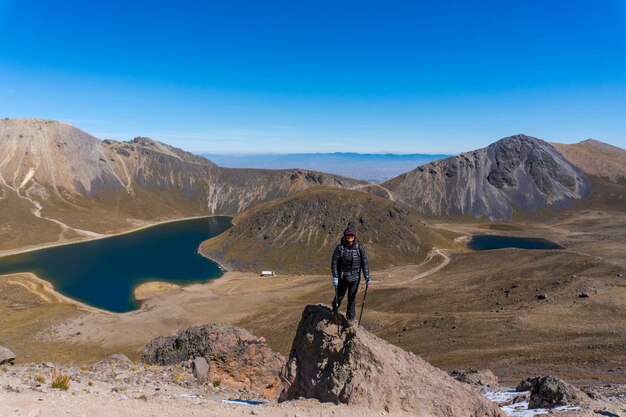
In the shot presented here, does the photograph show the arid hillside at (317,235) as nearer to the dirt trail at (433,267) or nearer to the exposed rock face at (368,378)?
the dirt trail at (433,267)

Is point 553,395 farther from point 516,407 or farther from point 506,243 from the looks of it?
point 506,243

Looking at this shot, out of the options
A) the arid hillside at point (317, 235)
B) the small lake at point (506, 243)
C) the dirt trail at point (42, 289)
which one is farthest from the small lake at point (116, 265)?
the small lake at point (506, 243)

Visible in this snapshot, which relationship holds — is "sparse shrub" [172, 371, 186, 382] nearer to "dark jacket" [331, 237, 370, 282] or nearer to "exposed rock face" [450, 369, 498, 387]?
"dark jacket" [331, 237, 370, 282]

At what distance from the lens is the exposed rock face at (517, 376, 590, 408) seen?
54.1 ft

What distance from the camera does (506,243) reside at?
143m

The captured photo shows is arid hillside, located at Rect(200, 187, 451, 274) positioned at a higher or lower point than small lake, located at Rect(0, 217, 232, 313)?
higher

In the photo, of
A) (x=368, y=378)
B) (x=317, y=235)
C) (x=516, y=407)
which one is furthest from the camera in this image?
(x=317, y=235)

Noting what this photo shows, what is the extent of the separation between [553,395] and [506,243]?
141m

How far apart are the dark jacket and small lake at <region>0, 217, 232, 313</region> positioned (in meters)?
71.9

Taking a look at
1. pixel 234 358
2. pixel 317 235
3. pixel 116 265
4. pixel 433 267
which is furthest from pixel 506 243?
pixel 234 358

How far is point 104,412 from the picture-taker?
463 inches

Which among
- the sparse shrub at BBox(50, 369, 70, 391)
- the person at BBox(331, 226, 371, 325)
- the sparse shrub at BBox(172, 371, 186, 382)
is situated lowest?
the sparse shrub at BBox(172, 371, 186, 382)

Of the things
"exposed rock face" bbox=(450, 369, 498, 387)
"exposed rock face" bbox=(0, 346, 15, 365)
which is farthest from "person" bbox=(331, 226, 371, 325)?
"exposed rock face" bbox=(0, 346, 15, 365)

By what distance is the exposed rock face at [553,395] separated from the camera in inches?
649
